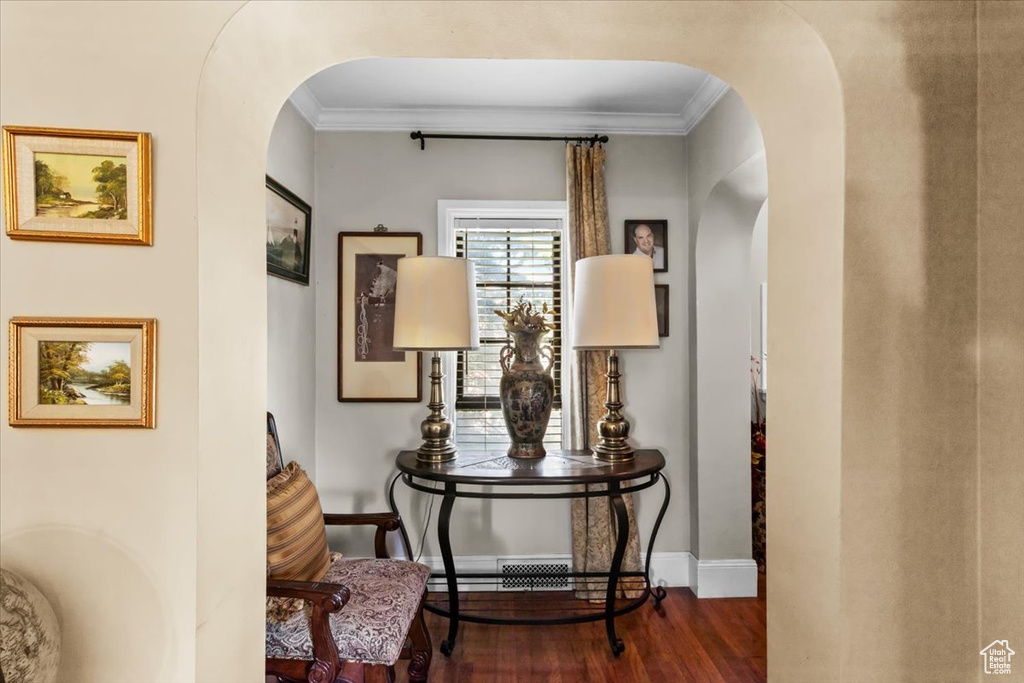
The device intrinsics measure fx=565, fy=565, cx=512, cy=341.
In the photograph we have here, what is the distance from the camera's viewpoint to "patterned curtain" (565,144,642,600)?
301 centimetres

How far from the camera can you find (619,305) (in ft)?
8.35

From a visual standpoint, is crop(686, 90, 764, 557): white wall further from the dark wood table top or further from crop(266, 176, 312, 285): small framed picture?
A: crop(266, 176, 312, 285): small framed picture

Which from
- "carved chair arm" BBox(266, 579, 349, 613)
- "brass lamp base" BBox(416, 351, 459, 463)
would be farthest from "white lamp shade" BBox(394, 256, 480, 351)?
"carved chair arm" BBox(266, 579, 349, 613)

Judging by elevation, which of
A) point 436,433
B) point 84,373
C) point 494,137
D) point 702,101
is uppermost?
point 702,101

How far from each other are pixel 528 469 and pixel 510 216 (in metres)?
1.44

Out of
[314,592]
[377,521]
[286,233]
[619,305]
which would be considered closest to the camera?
[314,592]

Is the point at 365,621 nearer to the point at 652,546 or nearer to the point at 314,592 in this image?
the point at 314,592

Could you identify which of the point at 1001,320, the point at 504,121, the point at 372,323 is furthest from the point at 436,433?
the point at 1001,320

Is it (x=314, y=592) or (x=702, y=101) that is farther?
(x=702, y=101)

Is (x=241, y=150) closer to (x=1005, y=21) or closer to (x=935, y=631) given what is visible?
(x=1005, y=21)

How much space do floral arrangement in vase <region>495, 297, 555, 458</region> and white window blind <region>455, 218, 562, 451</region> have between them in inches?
17.8
